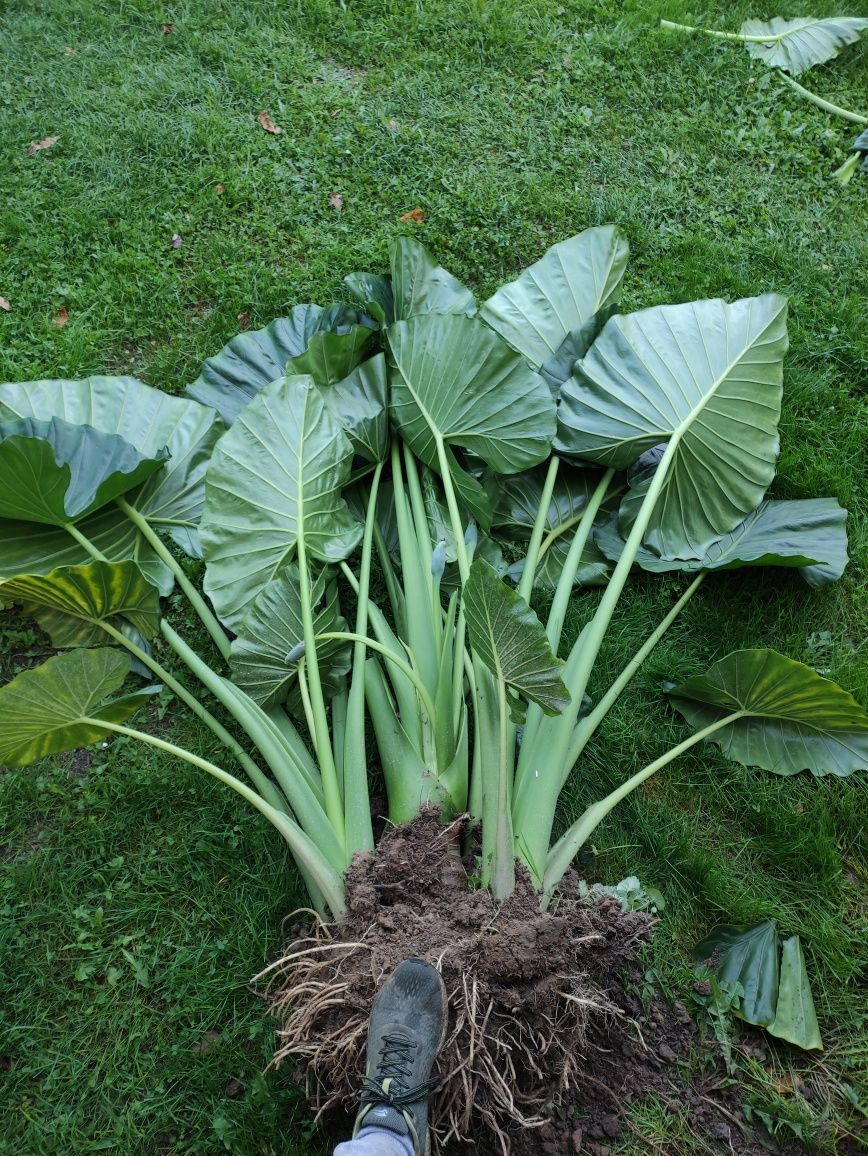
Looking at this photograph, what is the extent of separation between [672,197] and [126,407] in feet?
8.40

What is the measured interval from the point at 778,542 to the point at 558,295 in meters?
1.09

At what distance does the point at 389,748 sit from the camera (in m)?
2.27

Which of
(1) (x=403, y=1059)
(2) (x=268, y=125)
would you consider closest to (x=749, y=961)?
(1) (x=403, y=1059)

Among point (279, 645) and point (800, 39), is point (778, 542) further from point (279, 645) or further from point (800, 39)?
point (800, 39)

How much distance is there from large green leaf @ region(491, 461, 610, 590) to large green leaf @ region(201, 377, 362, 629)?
0.57 m

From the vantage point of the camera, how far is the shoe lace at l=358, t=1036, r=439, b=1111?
5.73ft

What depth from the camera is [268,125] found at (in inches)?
153

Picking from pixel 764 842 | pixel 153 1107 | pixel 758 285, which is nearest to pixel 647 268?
pixel 758 285

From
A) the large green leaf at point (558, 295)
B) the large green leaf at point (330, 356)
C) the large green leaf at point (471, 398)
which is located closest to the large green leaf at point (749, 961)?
the large green leaf at point (471, 398)

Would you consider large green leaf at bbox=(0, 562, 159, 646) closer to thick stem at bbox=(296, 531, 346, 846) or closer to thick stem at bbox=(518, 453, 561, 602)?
thick stem at bbox=(296, 531, 346, 846)

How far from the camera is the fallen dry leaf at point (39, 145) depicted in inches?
147

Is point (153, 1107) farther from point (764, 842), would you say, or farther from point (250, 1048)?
point (764, 842)

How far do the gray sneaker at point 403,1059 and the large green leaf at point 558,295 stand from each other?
190 cm

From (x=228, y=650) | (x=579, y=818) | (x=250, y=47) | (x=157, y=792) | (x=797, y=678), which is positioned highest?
(x=250, y=47)
